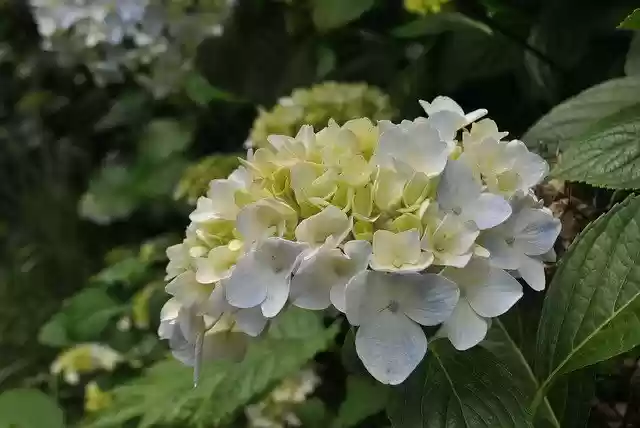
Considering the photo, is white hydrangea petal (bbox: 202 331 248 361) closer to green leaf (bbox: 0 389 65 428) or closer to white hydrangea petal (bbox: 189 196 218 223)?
white hydrangea petal (bbox: 189 196 218 223)

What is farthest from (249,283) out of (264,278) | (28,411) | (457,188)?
(28,411)

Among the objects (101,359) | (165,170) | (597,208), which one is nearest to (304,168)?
(597,208)

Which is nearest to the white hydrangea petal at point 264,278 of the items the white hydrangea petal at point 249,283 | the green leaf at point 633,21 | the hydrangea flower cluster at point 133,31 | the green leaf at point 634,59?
the white hydrangea petal at point 249,283

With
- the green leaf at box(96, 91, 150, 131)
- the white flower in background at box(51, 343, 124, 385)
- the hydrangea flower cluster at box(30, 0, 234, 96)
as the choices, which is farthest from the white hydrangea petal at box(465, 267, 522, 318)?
the green leaf at box(96, 91, 150, 131)

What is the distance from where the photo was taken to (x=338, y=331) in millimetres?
562

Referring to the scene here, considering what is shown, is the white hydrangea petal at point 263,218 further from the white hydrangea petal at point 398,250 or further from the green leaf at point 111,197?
the green leaf at point 111,197

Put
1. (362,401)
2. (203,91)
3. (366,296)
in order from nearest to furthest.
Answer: (366,296)
(362,401)
(203,91)

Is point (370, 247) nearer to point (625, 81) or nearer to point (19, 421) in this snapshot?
point (625, 81)

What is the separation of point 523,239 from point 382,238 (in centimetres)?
8

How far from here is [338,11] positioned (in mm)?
745

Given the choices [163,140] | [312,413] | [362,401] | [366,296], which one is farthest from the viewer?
[163,140]

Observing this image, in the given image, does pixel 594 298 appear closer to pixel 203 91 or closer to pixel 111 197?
pixel 203 91

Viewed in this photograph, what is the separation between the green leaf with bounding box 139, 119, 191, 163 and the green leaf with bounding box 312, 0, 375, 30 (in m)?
0.33

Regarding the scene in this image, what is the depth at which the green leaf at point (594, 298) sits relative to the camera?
351 mm
